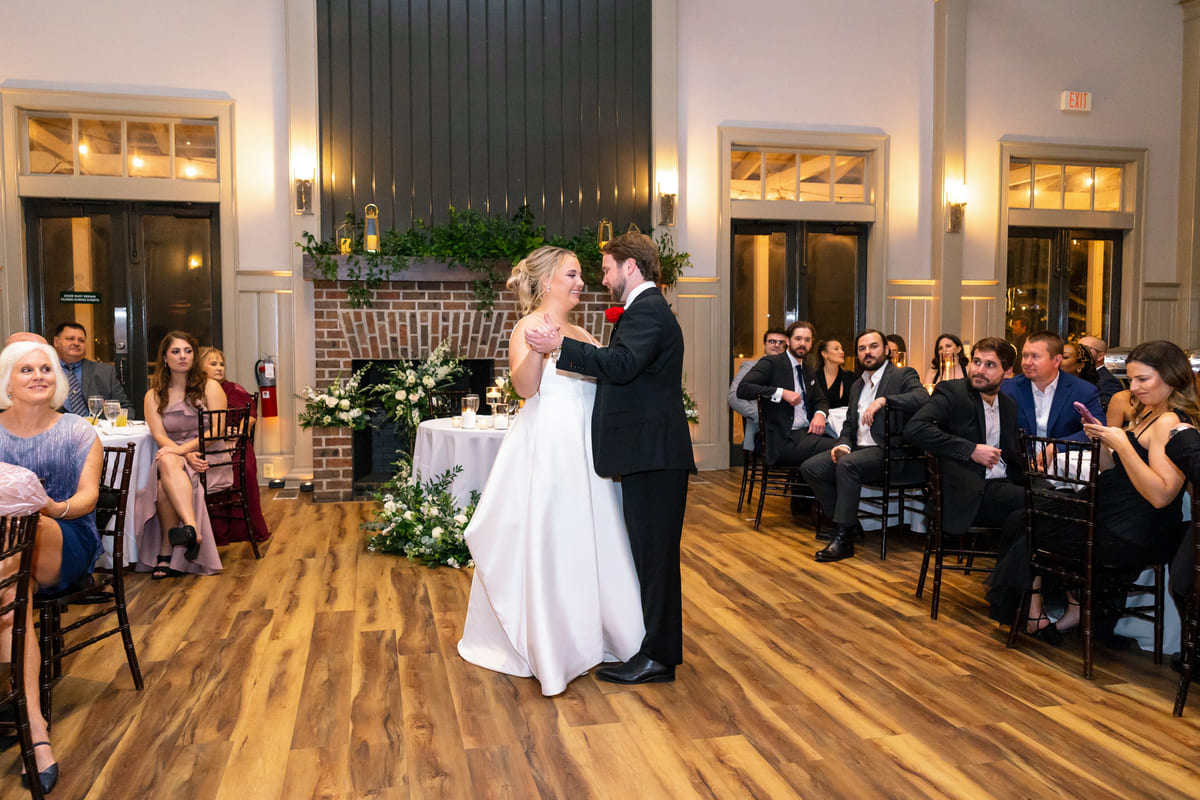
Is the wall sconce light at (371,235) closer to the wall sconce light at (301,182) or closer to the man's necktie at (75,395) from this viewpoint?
the wall sconce light at (301,182)

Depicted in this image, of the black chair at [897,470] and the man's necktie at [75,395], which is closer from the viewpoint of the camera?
the black chair at [897,470]

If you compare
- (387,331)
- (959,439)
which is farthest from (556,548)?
(387,331)

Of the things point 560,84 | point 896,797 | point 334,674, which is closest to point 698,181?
point 560,84

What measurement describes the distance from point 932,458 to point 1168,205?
23.7 feet

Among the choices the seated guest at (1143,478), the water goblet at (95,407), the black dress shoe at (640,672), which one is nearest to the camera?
the seated guest at (1143,478)

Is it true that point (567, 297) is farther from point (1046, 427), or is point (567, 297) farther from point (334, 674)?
point (1046, 427)

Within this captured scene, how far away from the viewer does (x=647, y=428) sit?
310cm

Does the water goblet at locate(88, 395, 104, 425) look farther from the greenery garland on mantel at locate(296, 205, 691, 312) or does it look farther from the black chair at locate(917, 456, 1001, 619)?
the black chair at locate(917, 456, 1001, 619)

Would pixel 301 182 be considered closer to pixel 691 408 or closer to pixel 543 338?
pixel 691 408

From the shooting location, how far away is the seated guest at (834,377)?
22.3 feet

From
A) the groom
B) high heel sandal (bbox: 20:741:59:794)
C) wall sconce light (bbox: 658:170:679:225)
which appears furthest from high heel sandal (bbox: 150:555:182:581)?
wall sconce light (bbox: 658:170:679:225)

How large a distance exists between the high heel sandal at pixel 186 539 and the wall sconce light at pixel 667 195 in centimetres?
502

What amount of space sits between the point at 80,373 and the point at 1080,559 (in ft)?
20.4

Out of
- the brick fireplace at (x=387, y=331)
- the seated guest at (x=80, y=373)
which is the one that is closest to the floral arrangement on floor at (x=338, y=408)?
the brick fireplace at (x=387, y=331)
